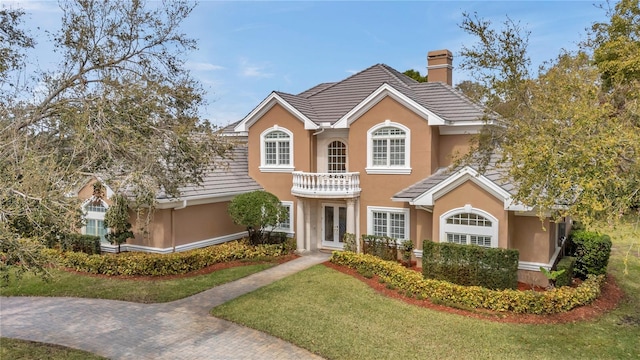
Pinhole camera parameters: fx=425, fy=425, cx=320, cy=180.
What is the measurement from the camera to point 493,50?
44.0 feet

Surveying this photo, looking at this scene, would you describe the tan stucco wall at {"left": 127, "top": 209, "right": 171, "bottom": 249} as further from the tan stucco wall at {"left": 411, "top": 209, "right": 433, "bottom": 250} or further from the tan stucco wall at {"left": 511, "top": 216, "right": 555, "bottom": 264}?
the tan stucco wall at {"left": 511, "top": 216, "right": 555, "bottom": 264}

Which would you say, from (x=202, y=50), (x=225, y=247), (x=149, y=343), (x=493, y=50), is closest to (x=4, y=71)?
(x=202, y=50)

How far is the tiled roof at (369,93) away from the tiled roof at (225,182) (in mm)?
4327

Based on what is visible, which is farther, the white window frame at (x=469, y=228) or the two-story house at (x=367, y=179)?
the two-story house at (x=367, y=179)

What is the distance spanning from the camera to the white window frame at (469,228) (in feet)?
52.1

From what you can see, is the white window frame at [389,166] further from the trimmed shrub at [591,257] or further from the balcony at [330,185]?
the trimmed shrub at [591,257]

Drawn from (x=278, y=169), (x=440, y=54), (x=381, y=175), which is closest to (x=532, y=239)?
(x=381, y=175)

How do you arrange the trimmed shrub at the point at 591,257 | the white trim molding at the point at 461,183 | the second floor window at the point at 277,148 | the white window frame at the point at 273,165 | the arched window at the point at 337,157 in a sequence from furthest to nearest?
the second floor window at the point at 277,148, the white window frame at the point at 273,165, the arched window at the point at 337,157, the trimmed shrub at the point at 591,257, the white trim molding at the point at 461,183

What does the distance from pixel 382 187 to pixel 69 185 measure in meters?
14.7

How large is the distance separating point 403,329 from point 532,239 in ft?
23.9

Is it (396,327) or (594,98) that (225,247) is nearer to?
(396,327)

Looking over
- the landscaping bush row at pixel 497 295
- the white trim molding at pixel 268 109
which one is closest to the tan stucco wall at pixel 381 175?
the white trim molding at pixel 268 109

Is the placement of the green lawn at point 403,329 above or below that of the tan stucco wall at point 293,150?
below

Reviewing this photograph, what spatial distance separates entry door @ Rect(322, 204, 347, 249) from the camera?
21.7 meters
